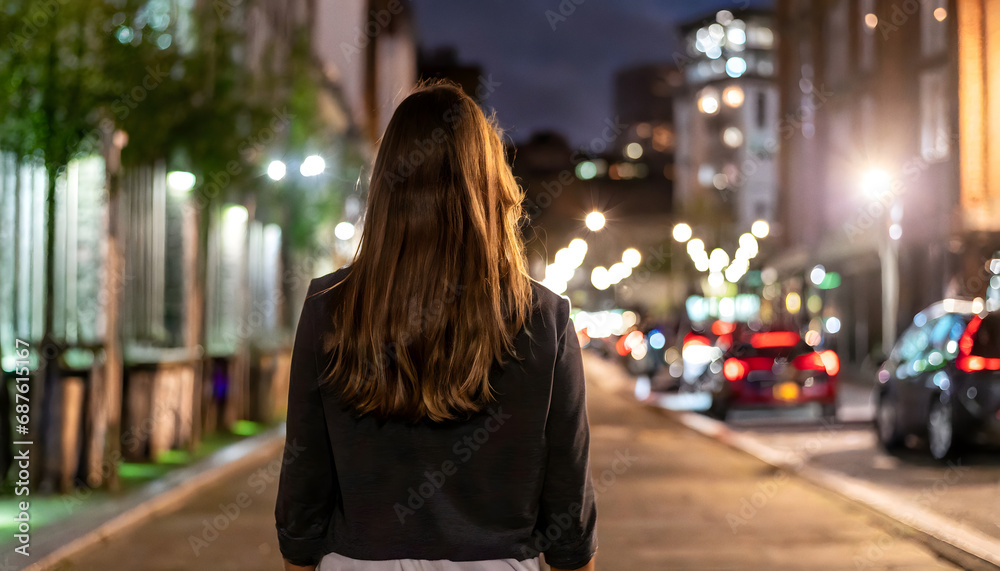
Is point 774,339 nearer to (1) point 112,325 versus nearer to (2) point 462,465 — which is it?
(1) point 112,325

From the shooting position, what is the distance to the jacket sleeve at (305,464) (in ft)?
7.82

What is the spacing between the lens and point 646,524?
9.82 meters

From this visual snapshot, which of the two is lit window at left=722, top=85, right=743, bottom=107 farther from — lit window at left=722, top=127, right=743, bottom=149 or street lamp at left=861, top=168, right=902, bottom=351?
A: street lamp at left=861, top=168, right=902, bottom=351

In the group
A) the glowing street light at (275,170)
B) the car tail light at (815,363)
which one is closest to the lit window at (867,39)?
the car tail light at (815,363)

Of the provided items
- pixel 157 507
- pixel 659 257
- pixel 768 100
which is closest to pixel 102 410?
pixel 157 507

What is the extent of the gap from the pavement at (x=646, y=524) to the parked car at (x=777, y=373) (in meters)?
4.61

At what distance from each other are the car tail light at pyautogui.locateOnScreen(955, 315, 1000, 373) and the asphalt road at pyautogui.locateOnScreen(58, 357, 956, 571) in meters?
2.11

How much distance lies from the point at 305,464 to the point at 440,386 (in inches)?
14.2

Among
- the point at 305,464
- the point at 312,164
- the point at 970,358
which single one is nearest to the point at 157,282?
the point at 312,164

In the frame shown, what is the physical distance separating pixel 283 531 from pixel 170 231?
18.5 metres

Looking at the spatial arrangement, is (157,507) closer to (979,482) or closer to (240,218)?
(979,482)

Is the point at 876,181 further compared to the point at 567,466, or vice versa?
the point at 876,181

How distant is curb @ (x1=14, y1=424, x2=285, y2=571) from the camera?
866 cm

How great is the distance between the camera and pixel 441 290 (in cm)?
229
